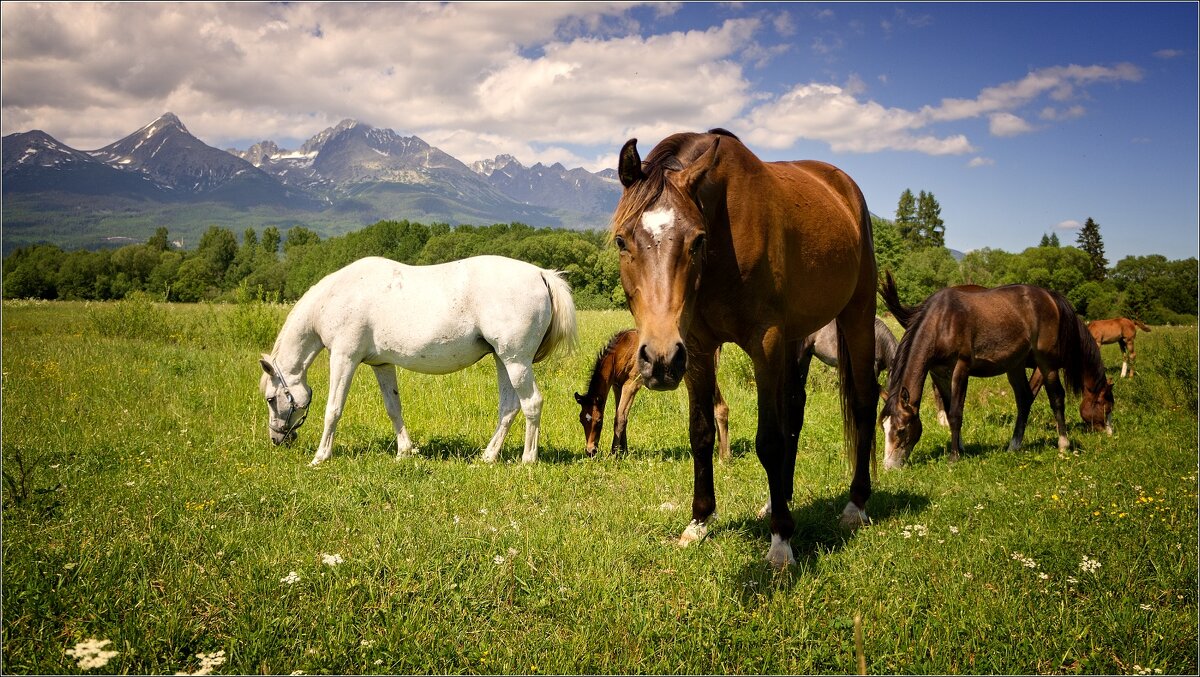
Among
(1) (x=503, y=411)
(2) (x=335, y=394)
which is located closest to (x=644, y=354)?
(1) (x=503, y=411)

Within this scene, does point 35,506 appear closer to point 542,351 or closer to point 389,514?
point 389,514

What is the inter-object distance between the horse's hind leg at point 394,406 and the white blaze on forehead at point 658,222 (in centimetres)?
509

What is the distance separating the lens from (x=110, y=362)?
1216 centimetres

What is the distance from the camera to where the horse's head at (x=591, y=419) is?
8.28 metres

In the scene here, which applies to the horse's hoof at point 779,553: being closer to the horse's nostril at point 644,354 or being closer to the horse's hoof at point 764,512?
the horse's hoof at point 764,512

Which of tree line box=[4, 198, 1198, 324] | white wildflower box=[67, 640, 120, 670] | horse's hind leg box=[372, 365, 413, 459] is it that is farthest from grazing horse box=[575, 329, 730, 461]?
tree line box=[4, 198, 1198, 324]

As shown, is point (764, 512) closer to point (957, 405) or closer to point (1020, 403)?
point (957, 405)

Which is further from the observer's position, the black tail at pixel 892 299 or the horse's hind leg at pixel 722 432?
the black tail at pixel 892 299

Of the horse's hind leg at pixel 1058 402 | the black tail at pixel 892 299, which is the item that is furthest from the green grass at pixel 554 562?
the black tail at pixel 892 299

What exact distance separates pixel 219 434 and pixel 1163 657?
873 cm

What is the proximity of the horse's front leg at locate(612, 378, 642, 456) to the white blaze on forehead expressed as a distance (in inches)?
207

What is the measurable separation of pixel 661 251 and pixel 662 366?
600 mm

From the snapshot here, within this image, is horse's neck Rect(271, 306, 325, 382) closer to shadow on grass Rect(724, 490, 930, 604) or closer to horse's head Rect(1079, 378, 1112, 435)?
shadow on grass Rect(724, 490, 930, 604)

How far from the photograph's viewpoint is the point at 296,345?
23.6ft
